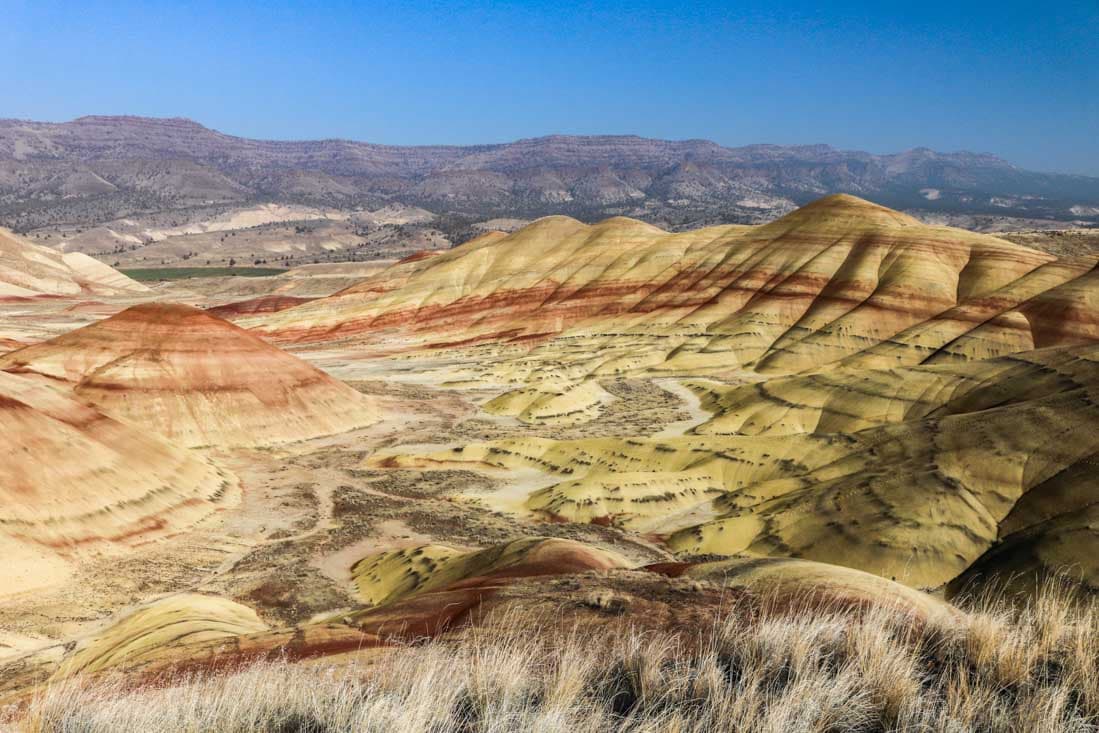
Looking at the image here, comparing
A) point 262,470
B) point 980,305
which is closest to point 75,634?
point 262,470

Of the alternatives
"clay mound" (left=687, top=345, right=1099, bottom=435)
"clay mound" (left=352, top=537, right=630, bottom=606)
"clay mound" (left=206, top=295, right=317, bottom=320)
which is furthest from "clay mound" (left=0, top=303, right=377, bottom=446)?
"clay mound" (left=206, top=295, right=317, bottom=320)

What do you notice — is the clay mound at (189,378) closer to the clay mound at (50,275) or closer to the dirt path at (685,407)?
the dirt path at (685,407)

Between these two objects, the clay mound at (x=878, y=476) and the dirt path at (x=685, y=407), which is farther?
the dirt path at (x=685, y=407)

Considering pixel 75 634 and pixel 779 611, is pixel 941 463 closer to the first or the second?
pixel 779 611

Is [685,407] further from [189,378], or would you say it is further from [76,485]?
[76,485]

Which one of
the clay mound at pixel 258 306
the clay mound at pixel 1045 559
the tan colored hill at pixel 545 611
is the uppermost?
the tan colored hill at pixel 545 611

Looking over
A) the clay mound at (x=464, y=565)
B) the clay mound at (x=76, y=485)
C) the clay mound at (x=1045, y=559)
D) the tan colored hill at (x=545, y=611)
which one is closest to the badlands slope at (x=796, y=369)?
the clay mound at (x=1045, y=559)

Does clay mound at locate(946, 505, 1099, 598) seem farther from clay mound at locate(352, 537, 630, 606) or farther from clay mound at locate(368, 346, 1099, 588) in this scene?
clay mound at locate(352, 537, 630, 606)
